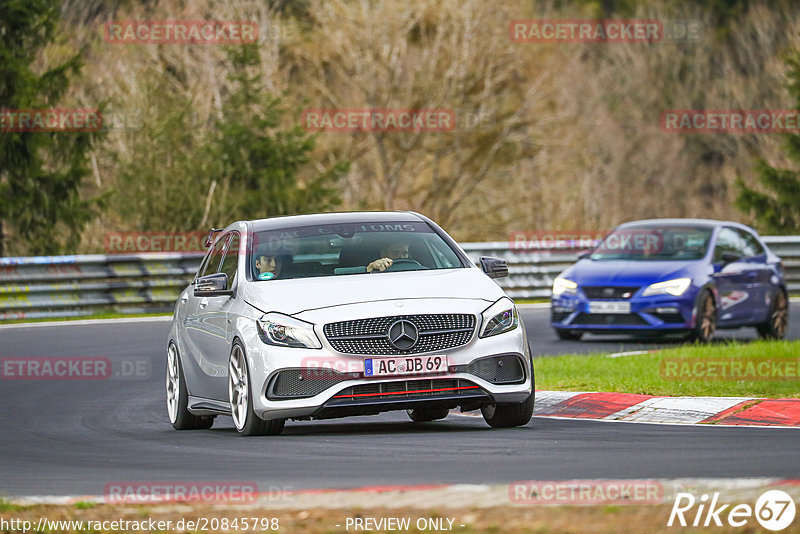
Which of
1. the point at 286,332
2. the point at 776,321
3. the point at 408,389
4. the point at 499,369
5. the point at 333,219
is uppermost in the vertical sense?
the point at 333,219

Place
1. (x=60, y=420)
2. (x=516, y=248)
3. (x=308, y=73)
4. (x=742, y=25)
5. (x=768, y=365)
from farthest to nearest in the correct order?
(x=742, y=25)
(x=308, y=73)
(x=516, y=248)
(x=768, y=365)
(x=60, y=420)

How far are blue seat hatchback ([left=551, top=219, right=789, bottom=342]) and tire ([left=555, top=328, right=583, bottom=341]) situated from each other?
0.01 metres

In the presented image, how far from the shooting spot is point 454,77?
142ft

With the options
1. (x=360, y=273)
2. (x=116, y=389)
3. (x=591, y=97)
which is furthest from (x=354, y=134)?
(x=360, y=273)

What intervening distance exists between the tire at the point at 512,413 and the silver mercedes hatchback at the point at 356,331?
0.01 meters

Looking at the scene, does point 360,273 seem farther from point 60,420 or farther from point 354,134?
point 354,134

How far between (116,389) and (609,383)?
206 inches

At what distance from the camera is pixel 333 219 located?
1209 cm

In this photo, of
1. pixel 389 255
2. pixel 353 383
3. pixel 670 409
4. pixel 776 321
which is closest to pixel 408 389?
pixel 353 383

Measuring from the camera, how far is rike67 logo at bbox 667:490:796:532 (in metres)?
6.51

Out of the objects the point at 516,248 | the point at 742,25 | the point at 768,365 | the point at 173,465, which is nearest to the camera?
the point at 173,465

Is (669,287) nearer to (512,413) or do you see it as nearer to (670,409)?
(670,409)

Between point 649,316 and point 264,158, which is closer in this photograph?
point 649,316

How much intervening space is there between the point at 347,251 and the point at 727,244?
1009cm
